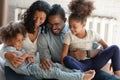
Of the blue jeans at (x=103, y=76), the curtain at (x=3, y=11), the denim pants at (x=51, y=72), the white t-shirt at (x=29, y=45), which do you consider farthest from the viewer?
the curtain at (x=3, y=11)

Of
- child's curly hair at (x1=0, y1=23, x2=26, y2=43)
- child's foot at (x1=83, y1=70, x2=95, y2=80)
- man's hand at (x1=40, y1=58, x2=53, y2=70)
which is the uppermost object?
child's curly hair at (x1=0, y1=23, x2=26, y2=43)

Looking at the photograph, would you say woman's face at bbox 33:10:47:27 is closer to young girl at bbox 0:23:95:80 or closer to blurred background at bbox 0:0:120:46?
young girl at bbox 0:23:95:80

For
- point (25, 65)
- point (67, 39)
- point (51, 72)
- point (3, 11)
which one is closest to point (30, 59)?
point (25, 65)

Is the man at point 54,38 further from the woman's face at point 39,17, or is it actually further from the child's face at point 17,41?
the child's face at point 17,41

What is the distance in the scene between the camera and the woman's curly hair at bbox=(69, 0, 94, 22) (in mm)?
1718

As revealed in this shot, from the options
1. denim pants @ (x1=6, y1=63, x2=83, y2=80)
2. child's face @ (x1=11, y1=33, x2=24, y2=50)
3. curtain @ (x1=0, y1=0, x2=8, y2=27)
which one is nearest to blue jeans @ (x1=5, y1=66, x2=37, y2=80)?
denim pants @ (x1=6, y1=63, x2=83, y2=80)

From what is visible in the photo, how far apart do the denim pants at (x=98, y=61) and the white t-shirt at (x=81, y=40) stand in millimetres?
100

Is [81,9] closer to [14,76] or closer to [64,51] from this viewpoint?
[64,51]

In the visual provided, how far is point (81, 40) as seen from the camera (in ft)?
5.74

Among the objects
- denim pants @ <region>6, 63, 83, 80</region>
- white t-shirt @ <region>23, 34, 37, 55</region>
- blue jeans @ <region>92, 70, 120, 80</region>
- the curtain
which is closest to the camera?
denim pants @ <region>6, 63, 83, 80</region>

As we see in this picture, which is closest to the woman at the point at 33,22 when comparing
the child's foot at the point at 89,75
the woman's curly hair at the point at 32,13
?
the woman's curly hair at the point at 32,13

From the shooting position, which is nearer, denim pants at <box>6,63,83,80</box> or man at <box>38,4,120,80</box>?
denim pants at <box>6,63,83,80</box>

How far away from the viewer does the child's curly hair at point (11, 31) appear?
1.65 meters

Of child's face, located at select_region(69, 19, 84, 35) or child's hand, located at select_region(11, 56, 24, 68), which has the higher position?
child's face, located at select_region(69, 19, 84, 35)
